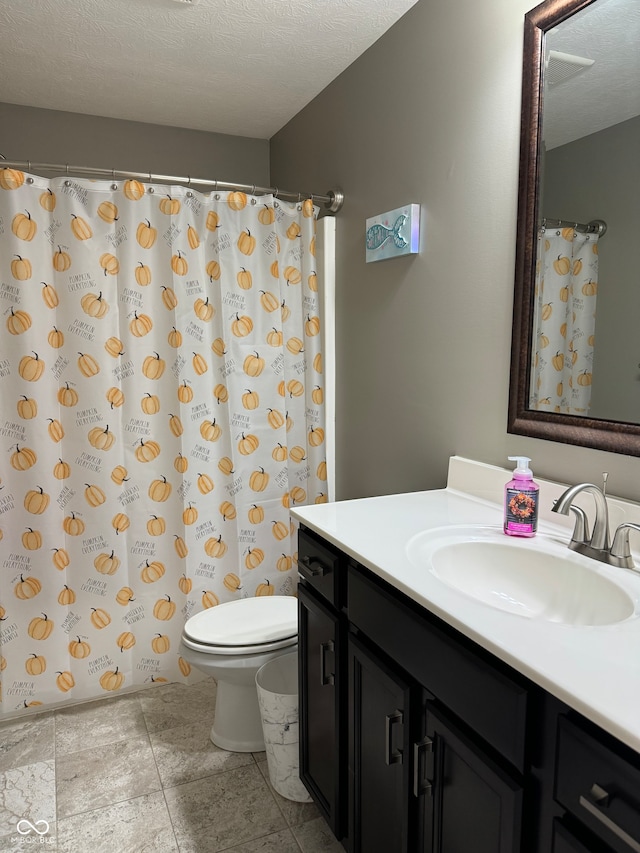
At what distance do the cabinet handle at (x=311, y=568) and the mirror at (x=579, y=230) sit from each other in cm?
61

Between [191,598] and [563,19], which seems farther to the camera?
[191,598]

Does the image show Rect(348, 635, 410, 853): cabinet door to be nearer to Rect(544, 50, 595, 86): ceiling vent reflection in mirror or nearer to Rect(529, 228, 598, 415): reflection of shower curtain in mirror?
Rect(529, 228, 598, 415): reflection of shower curtain in mirror

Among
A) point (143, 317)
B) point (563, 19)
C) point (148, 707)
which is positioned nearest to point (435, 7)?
point (563, 19)

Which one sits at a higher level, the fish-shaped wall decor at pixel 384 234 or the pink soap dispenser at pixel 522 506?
the fish-shaped wall decor at pixel 384 234

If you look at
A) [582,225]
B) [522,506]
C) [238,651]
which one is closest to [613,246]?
[582,225]

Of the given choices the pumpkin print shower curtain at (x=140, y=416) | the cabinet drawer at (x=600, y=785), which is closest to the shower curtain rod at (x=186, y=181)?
the pumpkin print shower curtain at (x=140, y=416)

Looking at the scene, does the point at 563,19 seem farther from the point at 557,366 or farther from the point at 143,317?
the point at 143,317

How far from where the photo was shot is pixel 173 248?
2.25 meters

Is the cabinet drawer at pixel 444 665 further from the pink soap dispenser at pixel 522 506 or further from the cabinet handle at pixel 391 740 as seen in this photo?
the pink soap dispenser at pixel 522 506

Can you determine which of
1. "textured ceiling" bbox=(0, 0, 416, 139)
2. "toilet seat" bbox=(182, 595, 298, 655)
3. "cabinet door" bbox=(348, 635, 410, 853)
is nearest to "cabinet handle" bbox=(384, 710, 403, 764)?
"cabinet door" bbox=(348, 635, 410, 853)

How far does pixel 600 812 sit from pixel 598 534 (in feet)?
1.94

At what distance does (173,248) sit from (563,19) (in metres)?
1.42

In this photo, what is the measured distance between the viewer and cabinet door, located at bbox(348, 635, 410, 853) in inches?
47.1

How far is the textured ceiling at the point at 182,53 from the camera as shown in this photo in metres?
1.87
